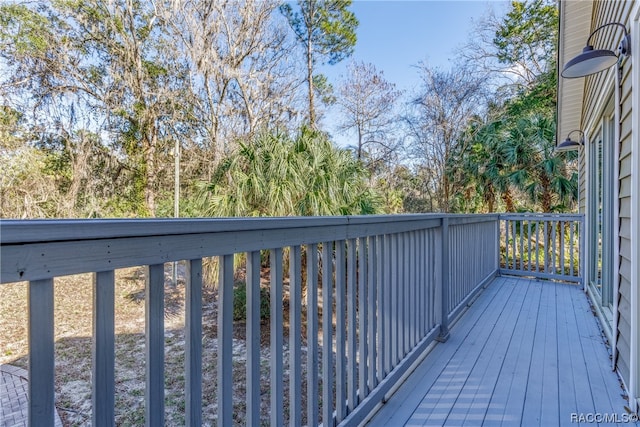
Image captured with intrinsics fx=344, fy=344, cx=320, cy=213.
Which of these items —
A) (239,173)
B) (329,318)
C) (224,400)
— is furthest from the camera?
(239,173)

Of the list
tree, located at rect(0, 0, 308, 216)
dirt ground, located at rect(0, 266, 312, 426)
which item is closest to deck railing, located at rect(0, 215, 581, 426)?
dirt ground, located at rect(0, 266, 312, 426)

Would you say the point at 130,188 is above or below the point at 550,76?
below

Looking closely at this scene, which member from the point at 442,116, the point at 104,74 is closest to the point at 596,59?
the point at 442,116

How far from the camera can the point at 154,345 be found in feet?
2.70

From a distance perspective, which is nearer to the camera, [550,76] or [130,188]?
[130,188]

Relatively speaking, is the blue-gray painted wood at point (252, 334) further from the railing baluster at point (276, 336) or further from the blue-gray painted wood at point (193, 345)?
the blue-gray painted wood at point (193, 345)

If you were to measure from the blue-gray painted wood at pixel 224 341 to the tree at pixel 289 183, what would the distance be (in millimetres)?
3160

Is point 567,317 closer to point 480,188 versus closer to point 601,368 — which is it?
point 601,368

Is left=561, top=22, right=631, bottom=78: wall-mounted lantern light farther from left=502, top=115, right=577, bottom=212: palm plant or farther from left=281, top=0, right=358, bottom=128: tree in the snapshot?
left=281, top=0, right=358, bottom=128: tree

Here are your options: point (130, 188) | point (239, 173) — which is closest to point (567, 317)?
point (239, 173)

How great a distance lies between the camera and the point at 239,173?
447 centimetres

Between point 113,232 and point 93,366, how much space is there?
0.94 feet

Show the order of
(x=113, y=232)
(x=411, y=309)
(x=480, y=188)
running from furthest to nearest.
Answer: (x=480, y=188) < (x=411, y=309) < (x=113, y=232)

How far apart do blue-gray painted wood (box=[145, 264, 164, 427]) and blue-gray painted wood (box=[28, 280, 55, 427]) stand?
7.6 inches
